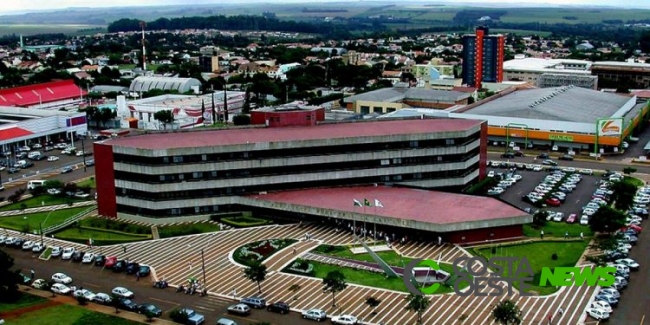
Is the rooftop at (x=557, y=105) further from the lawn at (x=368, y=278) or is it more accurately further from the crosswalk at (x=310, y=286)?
the lawn at (x=368, y=278)

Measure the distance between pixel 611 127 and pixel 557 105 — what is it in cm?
1032

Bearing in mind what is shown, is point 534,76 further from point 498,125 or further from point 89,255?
point 89,255

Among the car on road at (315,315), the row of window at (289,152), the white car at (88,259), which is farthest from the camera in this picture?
the row of window at (289,152)

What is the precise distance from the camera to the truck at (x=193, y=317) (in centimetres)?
3248

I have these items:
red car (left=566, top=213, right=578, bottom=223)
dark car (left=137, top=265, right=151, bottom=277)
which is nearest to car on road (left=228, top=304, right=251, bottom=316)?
dark car (left=137, top=265, right=151, bottom=277)

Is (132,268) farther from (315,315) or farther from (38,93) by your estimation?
(38,93)

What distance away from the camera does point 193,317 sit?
32.8 metres

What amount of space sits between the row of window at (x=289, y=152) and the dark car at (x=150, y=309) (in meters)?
14.7

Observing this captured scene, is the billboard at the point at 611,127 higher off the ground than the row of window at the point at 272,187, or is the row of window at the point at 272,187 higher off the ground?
the billboard at the point at 611,127

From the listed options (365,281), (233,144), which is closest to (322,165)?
(233,144)

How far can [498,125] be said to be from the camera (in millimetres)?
77000

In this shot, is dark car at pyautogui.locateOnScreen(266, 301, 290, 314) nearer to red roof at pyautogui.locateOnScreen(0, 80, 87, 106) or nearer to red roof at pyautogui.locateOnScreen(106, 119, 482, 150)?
red roof at pyautogui.locateOnScreen(106, 119, 482, 150)

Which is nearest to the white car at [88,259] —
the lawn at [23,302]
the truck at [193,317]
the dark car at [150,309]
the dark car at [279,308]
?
the lawn at [23,302]

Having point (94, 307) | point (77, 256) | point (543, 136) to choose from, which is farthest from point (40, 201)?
point (543, 136)
